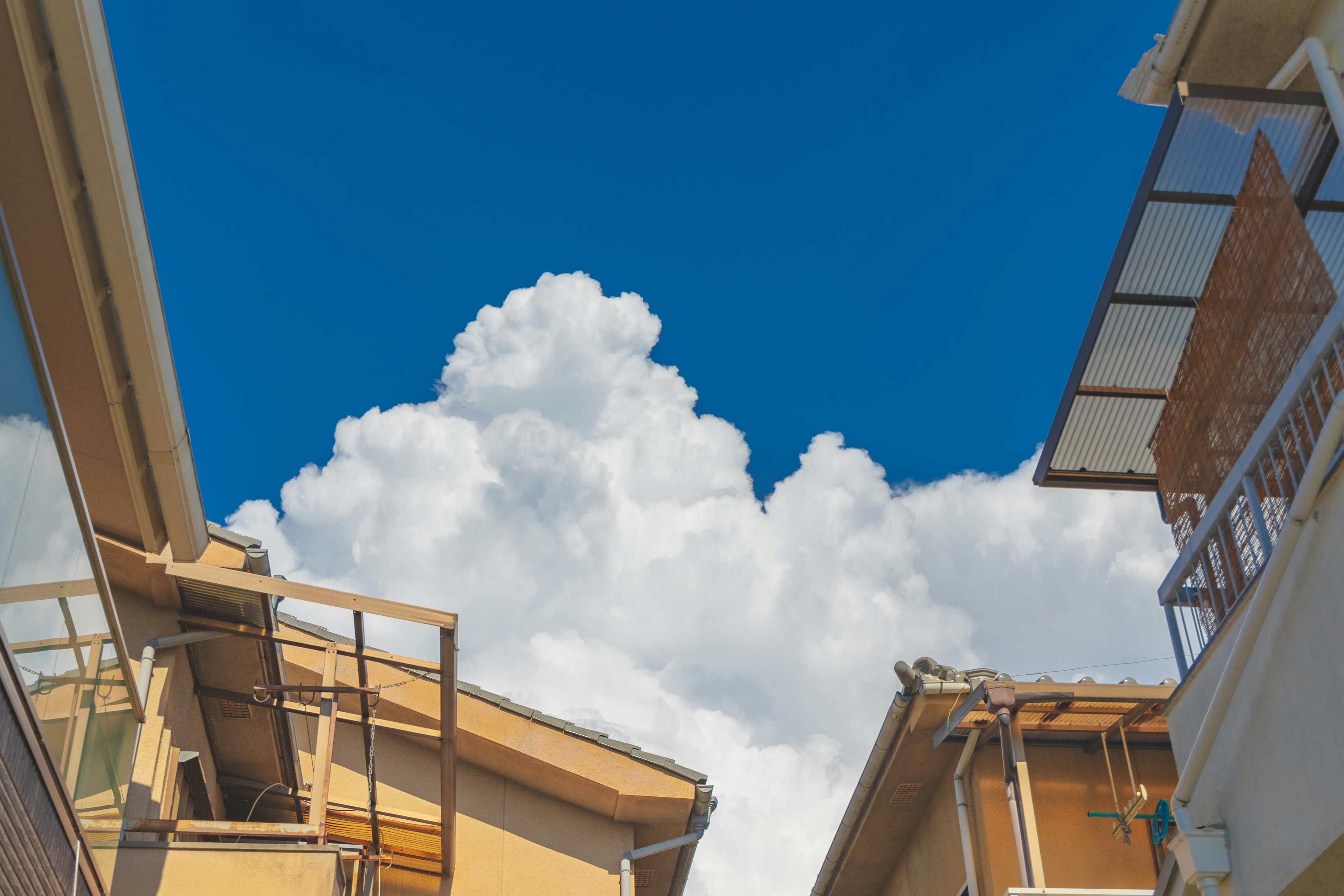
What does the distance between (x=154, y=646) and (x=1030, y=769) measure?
8.86 meters

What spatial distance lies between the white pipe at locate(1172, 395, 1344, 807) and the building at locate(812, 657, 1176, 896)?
372 cm

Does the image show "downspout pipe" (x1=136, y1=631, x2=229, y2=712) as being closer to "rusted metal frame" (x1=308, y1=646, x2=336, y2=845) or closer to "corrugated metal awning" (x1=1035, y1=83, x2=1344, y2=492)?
"rusted metal frame" (x1=308, y1=646, x2=336, y2=845)

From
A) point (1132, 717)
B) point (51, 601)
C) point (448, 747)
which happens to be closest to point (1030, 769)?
point (1132, 717)

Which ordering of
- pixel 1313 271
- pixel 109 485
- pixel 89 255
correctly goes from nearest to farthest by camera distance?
pixel 89 255
pixel 1313 271
pixel 109 485

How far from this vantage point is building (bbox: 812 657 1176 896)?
10.9 m

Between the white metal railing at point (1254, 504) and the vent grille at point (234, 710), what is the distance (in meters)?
8.84

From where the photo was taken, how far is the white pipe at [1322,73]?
6965mm

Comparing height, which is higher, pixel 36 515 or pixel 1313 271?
pixel 1313 271

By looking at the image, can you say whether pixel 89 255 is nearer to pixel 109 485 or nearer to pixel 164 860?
pixel 109 485

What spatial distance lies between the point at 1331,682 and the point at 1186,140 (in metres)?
4.40

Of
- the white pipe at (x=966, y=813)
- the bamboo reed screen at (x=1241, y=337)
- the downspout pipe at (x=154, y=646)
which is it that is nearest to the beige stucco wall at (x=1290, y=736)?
the bamboo reed screen at (x=1241, y=337)

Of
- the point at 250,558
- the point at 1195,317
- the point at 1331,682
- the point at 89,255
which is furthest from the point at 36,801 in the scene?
the point at 1195,317

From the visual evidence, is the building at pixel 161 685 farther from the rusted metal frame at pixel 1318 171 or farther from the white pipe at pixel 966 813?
the rusted metal frame at pixel 1318 171

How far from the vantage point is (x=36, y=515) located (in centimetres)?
514
